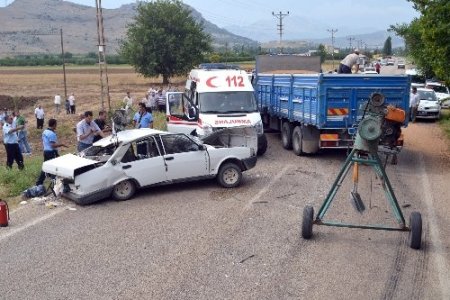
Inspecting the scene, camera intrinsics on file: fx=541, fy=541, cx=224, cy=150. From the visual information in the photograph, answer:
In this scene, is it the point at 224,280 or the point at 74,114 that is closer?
the point at 224,280

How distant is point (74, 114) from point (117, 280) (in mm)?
27893

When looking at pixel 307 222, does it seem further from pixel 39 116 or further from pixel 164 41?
pixel 164 41

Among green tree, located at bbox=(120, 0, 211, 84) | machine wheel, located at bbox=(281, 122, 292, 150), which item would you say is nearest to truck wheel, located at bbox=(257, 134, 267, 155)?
machine wheel, located at bbox=(281, 122, 292, 150)

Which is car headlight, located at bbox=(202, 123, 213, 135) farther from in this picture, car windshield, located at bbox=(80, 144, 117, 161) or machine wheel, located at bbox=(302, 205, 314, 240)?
machine wheel, located at bbox=(302, 205, 314, 240)

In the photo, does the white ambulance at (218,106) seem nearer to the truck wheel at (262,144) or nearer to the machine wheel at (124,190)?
the truck wheel at (262,144)

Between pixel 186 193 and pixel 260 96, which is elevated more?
pixel 260 96

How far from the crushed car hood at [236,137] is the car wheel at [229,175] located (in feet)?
3.84

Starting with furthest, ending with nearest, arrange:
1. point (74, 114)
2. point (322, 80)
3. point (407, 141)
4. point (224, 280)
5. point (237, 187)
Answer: point (74, 114) < point (407, 141) < point (322, 80) < point (237, 187) < point (224, 280)

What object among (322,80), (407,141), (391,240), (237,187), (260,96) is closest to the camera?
(391,240)

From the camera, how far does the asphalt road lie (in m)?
6.89

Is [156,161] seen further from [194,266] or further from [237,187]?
[194,266]

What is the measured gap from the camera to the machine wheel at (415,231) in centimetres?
809

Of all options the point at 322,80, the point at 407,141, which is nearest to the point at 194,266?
the point at 322,80

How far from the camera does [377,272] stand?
738 cm
